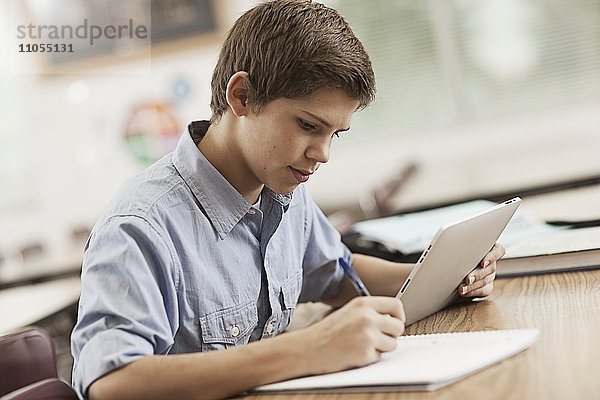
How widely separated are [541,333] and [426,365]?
0.20m

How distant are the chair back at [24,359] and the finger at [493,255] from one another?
0.70m

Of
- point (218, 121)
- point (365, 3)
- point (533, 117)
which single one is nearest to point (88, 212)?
point (365, 3)

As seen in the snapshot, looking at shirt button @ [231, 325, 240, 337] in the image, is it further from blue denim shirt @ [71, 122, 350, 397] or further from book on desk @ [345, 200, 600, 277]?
book on desk @ [345, 200, 600, 277]

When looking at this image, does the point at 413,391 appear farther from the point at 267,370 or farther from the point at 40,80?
the point at 40,80

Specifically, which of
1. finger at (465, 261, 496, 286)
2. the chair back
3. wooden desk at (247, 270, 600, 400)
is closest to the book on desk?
wooden desk at (247, 270, 600, 400)

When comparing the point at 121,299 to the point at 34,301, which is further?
the point at 34,301

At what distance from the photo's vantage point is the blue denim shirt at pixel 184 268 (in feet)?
3.03

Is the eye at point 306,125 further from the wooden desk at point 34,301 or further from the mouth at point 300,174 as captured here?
the wooden desk at point 34,301

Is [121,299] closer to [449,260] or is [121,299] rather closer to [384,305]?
[384,305]

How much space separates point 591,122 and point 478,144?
→ 55cm

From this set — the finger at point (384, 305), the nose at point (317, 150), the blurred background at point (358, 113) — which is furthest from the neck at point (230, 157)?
the blurred background at point (358, 113)

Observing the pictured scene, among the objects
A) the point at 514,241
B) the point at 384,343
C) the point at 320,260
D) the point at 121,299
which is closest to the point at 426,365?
Answer: the point at 384,343

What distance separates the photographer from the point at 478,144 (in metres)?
3.86

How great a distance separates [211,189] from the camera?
1139 mm
